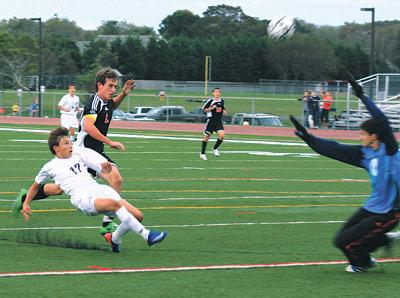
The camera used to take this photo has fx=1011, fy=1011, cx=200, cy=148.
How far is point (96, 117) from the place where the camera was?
12.4 metres

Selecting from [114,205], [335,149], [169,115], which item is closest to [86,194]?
[114,205]

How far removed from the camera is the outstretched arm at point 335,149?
9.43 meters

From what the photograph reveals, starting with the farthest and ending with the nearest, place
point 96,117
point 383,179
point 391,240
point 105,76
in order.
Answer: point 96,117
point 105,76
point 391,240
point 383,179

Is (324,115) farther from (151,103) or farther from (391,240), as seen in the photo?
(391,240)

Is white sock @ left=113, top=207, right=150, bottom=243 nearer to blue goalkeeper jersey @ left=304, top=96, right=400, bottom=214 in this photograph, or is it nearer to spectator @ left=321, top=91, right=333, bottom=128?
blue goalkeeper jersey @ left=304, top=96, right=400, bottom=214

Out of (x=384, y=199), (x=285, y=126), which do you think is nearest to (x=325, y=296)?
(x=384, y=199)

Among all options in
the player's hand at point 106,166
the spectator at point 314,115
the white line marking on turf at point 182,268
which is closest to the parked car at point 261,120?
the spectator at point 314,115

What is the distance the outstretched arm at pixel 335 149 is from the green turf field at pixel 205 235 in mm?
1032

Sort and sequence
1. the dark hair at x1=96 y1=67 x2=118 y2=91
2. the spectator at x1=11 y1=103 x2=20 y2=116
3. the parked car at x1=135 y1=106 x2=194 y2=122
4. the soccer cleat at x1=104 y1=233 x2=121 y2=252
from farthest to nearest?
the spectator at x1=11 y1=103 x2=20 y2=116 → the parked car at x1=135 y1=106 x2=194 y2=122 → the dark hair at x1=96 y1=67 x2=118 y2=91 → the soccer cleat at x1=104 y1=233 x2=121 y2=252

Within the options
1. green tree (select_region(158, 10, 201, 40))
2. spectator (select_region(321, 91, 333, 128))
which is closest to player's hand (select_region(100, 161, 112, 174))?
spectator (select_region(321, 91, 333, 128))

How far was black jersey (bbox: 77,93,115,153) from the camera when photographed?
12250 mm

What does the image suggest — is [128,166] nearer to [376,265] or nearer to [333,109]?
[376,265]

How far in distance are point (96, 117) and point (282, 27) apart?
1078 centimetres

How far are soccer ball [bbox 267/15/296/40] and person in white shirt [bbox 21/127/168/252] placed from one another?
12.7 meters
